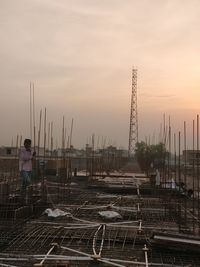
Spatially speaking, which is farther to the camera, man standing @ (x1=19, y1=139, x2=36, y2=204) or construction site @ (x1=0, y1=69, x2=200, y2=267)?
man standing @ (x1=19, y1=139, x2=36, y2=204)

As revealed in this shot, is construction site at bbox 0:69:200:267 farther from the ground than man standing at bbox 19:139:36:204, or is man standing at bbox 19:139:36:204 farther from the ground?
man standing at bbox 19:139:36:204

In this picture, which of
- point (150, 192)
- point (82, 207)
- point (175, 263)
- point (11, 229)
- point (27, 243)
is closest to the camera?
→ point (175, 263)

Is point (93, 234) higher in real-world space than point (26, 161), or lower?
lower

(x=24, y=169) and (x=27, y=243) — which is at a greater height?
(x=24, y=169)

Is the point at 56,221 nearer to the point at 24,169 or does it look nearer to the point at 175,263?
the point at 24,169

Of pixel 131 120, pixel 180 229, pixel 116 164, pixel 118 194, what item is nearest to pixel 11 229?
pixel 180 229

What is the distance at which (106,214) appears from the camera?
7695mm

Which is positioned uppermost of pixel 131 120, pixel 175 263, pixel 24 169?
pixel 131 120

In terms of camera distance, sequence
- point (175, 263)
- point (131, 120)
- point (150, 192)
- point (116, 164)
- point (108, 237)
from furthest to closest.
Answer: point (131, 120) < point (116, 164) < point (150, 192) < point (108, 237) < point (175, 263)

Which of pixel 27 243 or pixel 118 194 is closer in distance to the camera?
pixel 27 243

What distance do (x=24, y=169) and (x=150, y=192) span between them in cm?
487

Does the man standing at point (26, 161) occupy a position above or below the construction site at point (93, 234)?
above

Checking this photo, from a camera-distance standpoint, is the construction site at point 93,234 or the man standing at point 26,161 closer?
the construction site at point 93,234

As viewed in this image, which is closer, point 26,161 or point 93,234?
point 93,234
